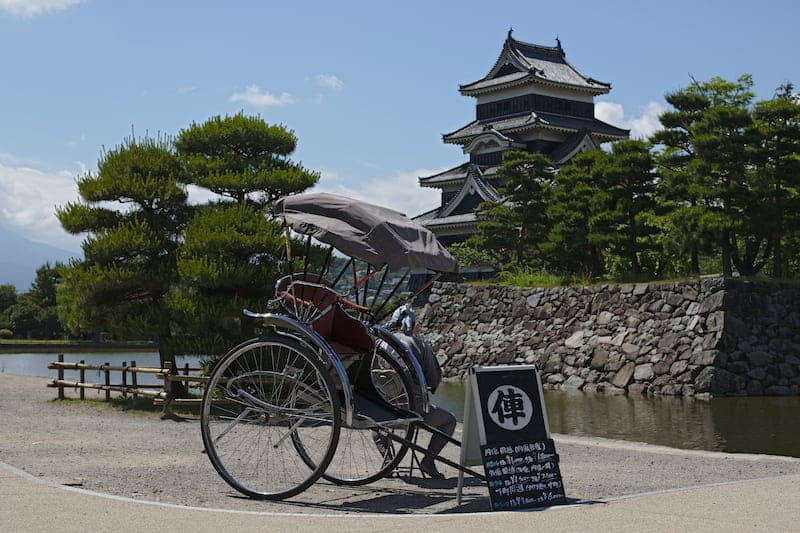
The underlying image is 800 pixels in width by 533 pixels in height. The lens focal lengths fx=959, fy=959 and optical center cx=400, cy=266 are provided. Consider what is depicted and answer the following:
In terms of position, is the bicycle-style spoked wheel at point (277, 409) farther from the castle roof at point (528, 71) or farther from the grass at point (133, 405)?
the castle roof at point (528, 71)

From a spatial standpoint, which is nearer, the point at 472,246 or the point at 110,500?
the point at 110,500

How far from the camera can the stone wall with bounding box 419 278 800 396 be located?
22203 mm

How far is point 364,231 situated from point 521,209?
24.2 m

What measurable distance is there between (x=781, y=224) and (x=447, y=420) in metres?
18.2

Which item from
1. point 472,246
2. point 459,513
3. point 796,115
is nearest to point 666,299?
point 796,115

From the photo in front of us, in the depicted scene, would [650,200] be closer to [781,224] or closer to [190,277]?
[781,224]

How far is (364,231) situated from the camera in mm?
7324

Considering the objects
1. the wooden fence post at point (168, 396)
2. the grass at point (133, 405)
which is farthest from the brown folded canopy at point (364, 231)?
the grass at point (133, 405)

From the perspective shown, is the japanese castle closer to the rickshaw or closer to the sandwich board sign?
the rickshaw

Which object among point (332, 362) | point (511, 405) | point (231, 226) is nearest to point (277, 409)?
Answer: point (332, 362)

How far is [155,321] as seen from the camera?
50.8 ft

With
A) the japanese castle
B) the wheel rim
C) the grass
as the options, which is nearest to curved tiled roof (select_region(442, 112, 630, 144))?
the japanese castle

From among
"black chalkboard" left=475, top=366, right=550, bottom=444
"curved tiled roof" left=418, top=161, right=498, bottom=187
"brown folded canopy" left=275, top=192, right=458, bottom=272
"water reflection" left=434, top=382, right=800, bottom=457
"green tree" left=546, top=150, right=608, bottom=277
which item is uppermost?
"curved tiled roof" left=418, top=161, right=498, bottom=187

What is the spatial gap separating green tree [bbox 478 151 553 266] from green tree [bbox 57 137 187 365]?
53.0 feet
